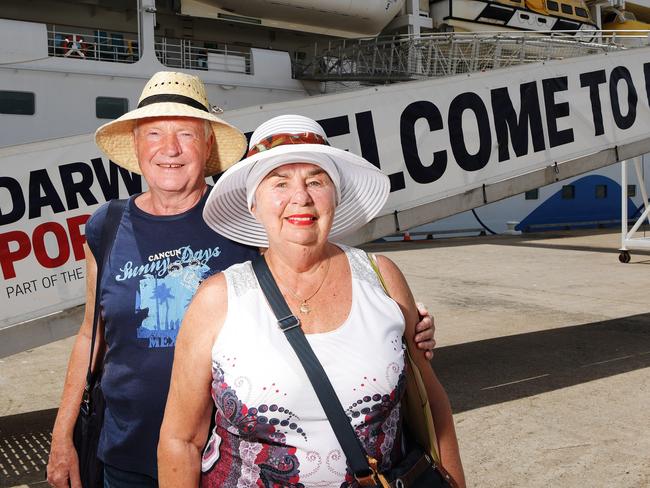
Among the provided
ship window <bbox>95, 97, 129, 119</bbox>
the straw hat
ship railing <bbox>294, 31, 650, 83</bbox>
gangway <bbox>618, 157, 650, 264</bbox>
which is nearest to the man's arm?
the straw hat

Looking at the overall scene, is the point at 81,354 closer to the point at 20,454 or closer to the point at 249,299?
the point at 249,299

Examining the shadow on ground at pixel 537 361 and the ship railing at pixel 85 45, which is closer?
the shadow on ground at pixel 537 361

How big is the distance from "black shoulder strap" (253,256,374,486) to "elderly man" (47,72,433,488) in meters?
0.48

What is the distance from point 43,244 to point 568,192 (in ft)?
83.0

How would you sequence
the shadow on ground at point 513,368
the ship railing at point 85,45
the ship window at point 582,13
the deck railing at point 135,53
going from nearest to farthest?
the shadow on ground at point 513,368
the ship railing at point 85,45
the deck railing at point 135,53
the ship window at point 582,13

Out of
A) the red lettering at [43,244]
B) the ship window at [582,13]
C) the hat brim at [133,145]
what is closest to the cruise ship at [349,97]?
the red lettering at [43,244]

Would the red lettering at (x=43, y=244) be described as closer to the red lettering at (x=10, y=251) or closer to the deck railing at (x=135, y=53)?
the red lettering at (x=10, y=251)

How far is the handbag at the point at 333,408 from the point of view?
1.87m

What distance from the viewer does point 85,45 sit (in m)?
19.7

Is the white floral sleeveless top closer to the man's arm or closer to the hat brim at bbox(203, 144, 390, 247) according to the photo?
the man's arm

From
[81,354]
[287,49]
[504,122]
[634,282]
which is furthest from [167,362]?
[287,49]

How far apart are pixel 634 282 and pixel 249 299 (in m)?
12.7

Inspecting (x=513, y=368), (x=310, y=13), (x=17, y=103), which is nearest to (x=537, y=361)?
(x=513, y=368)

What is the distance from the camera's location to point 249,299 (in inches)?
78.2
